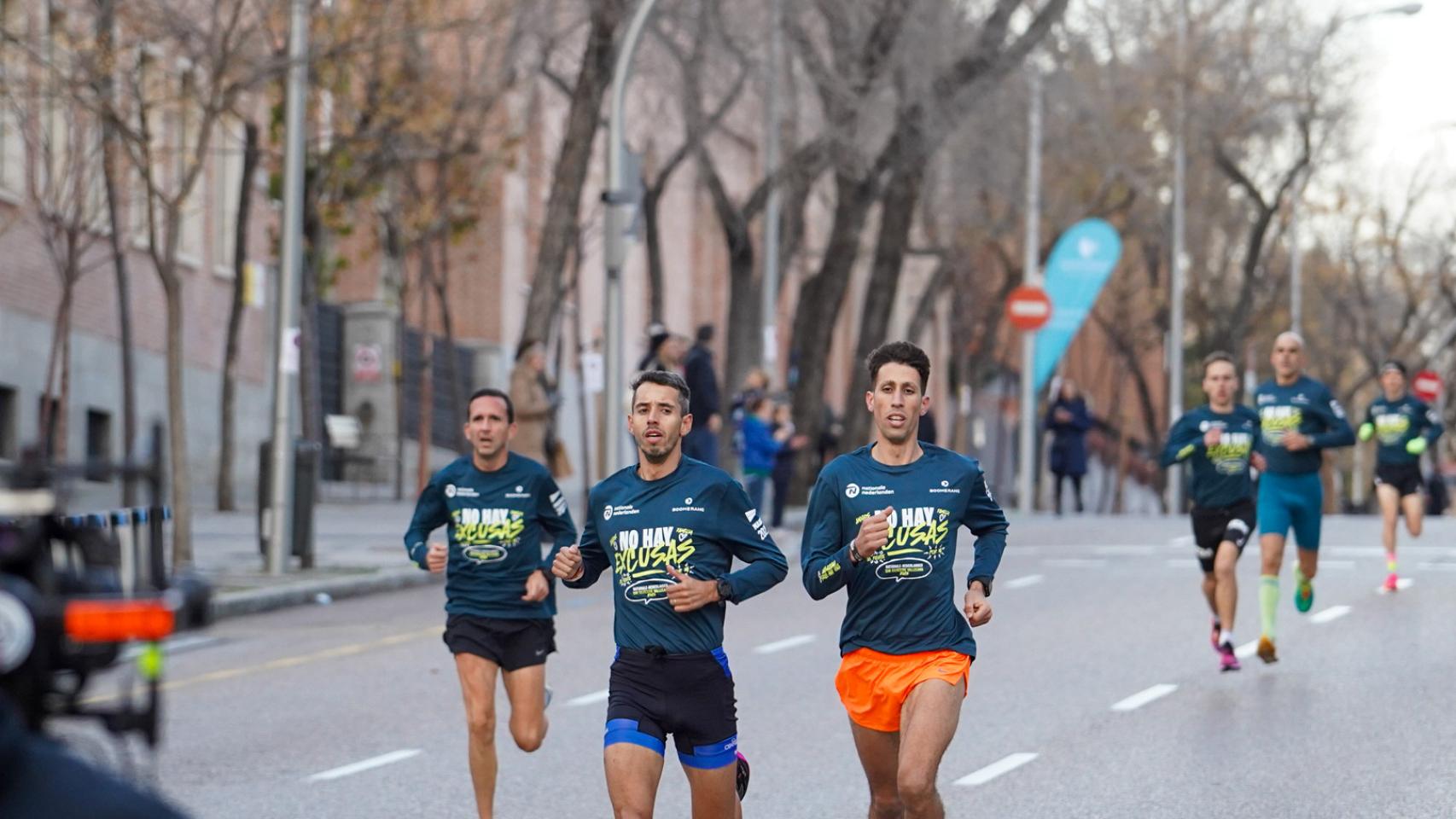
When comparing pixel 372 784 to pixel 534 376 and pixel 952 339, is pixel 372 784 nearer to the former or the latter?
pixel 534 376

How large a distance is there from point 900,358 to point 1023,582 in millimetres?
13565

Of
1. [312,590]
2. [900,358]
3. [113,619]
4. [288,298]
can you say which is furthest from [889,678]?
[288,298]

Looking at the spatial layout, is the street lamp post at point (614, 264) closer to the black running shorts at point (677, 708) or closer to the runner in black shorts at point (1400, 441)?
the runner in black shorts at point (1400, 441)

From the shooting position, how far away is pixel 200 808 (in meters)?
9.35

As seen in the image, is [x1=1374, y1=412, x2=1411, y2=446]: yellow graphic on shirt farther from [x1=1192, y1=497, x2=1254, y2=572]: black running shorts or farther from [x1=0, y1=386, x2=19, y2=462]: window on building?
[x1=0, y1=386, x2=19, y2=462]: window on building

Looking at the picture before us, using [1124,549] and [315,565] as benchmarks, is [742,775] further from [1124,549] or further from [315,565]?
[1124,549]

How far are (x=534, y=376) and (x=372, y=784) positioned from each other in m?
12.4

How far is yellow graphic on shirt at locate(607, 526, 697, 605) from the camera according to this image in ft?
23.3

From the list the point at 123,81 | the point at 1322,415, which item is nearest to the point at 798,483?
the point at 123,81

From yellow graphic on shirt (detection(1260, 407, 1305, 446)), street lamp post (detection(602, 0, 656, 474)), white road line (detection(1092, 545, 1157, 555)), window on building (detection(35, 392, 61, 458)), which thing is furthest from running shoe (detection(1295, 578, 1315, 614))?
window on building (detection(35, 392, 61, 458))

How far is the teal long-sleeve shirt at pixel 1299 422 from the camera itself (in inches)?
582

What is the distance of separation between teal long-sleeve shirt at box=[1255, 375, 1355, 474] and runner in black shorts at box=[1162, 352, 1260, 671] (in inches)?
32.6

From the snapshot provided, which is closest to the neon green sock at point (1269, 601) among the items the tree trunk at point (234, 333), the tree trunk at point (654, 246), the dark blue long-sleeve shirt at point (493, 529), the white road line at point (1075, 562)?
the dark blue long-sleeve shirt at point (493, 529)

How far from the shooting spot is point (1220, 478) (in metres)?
14.0
